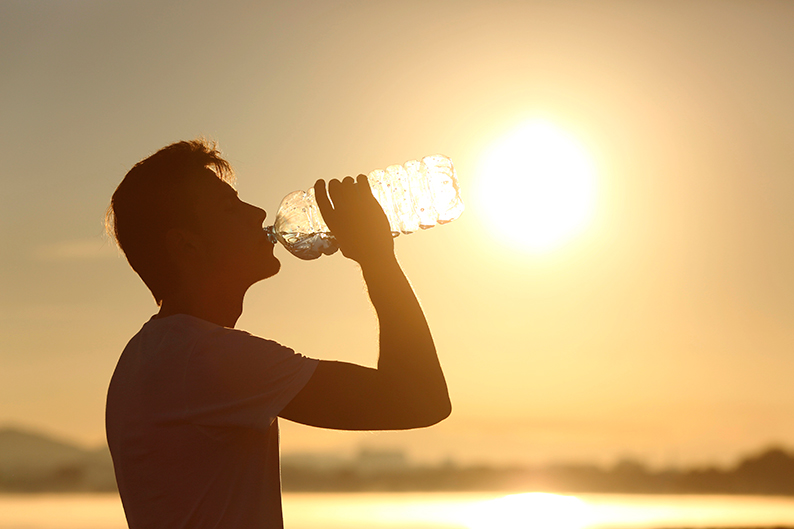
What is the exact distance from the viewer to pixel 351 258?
1775mm

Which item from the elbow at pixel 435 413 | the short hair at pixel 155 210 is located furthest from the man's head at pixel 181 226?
the elbow at pixel 435 413

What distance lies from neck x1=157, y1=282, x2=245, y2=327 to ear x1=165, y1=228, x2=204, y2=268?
9 centimetres

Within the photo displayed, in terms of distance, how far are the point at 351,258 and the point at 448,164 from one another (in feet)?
4.22

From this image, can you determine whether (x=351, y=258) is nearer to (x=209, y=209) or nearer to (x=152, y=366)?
(x=209, y=209)

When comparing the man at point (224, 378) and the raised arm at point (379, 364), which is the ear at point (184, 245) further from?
the raised arm at point (379, 364)

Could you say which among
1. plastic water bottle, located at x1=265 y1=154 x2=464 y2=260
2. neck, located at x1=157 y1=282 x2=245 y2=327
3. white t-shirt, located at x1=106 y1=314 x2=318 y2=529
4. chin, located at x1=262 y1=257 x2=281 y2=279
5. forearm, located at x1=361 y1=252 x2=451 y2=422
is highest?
plastic water bottle, located at x1=265 y1=154 x2=464 y2=260

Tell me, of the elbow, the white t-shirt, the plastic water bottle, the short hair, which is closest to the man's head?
the short hair

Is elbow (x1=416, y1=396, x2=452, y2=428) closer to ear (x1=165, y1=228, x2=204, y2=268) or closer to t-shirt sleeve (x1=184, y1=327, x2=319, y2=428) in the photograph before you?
t-shirt sleeve (x1=184, y1=327, x2=319, y2=428)

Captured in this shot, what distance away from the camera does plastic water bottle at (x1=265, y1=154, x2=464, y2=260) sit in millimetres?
2795

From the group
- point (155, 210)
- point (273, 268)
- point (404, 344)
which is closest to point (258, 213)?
→ point (273, 268)

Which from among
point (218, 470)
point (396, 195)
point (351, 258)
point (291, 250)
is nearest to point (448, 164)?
point (396, 195)

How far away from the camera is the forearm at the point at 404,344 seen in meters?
1.62

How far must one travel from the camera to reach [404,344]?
166cm

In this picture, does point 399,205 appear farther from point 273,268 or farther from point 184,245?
point 184,245
